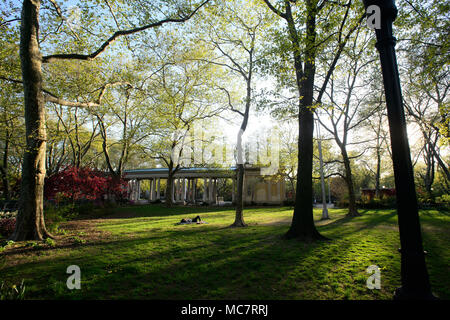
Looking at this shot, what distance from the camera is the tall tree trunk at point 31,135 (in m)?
6.85

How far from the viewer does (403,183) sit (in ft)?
8.80

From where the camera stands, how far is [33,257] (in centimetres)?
537

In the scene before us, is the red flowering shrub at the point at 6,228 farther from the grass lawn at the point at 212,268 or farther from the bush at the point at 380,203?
Result: the bush at the point at 380,203

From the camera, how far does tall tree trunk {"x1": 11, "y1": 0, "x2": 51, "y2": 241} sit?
685 centimetres

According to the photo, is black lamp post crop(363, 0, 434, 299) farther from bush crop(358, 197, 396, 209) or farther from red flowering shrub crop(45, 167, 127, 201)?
bush crop(358, 197, 396, 209)

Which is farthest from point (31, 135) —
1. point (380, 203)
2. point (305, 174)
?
point (380, 203)

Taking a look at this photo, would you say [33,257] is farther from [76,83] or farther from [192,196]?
[192,196]

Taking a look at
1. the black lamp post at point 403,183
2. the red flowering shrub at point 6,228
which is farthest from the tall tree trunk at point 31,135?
the black lamp post at point 403,183

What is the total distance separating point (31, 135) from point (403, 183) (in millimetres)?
9187

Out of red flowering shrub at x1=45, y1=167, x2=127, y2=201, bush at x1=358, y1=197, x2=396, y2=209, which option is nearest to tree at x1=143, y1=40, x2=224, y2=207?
red flowering shrub at x1=45, y1=167, x2=127, y2=201

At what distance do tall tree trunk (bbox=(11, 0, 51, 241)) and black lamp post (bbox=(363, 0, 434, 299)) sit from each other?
8930 millimetres

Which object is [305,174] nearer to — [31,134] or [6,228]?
[31,134]

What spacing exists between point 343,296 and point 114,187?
20115 millimetres

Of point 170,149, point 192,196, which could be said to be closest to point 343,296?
point 170,149
